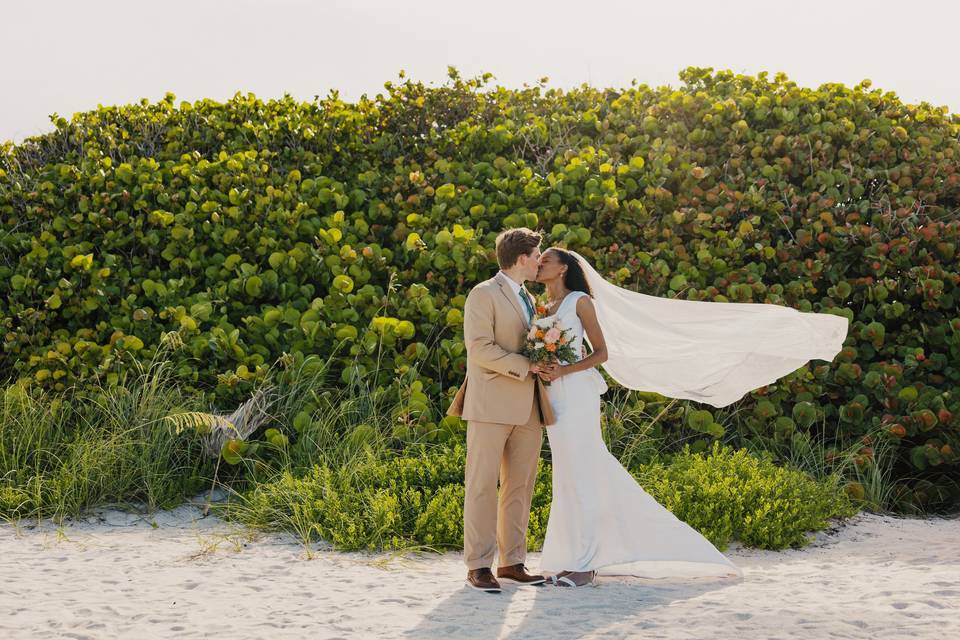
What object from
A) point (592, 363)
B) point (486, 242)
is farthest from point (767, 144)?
point (592, 363)

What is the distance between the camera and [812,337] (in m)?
6.53

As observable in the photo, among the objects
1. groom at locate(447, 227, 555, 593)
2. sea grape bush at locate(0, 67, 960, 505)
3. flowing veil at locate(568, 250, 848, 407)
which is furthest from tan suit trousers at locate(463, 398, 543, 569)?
sea grape bush at locate(0, 67, 960, 505)

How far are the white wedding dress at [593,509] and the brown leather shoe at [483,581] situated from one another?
1.36 ft

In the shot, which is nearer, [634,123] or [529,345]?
[529,345]

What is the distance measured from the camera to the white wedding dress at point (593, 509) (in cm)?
567

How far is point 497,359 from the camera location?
5.28 meters

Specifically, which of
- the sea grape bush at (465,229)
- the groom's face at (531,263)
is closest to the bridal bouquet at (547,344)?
the groom's face at (531,263)

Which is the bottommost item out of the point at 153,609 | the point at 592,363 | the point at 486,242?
the point at 153,609

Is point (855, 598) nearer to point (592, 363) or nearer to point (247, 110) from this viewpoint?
point (592, 363)

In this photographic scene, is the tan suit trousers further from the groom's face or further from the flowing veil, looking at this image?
the flowing veil

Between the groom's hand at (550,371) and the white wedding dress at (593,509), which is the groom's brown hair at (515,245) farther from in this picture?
the groom's hand at (550,371)

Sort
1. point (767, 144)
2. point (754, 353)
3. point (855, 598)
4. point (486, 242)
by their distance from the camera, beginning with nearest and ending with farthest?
point (855, 598)
point (754, 353)
point (486, 242)
point (767, 144)

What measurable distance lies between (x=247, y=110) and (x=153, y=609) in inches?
274

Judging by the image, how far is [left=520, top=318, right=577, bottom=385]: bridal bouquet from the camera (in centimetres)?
531
